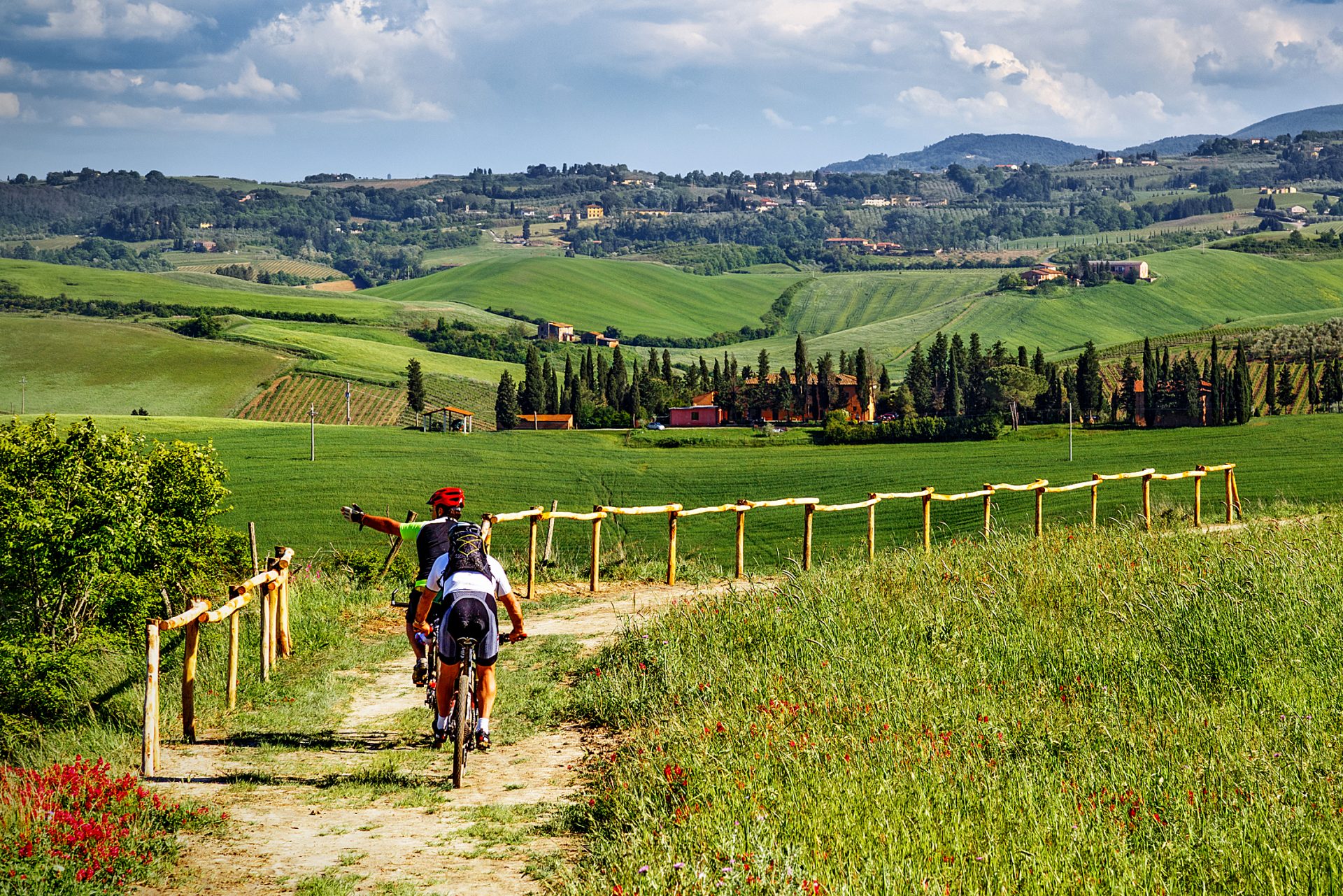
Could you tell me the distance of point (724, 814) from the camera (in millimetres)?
7773

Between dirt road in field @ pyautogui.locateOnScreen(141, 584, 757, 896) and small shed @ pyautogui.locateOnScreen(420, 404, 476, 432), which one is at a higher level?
dirt road in field @ pyautogui.locateOnScreen(141, 584, 757, 896)

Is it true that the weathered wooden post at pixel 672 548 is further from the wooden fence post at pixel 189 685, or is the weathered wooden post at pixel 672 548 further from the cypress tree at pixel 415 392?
the cypress tree at pixel 415 392

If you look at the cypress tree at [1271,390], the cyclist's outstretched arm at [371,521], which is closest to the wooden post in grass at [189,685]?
the cyclist's outstretched arm at [371,521]

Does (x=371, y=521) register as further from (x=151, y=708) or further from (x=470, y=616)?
(x=151, y=708)

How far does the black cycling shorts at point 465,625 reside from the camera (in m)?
10.2

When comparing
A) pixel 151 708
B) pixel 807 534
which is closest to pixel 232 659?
pixel 151 708

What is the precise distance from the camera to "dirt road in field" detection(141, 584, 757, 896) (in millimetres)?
7672

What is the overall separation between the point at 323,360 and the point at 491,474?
87382 millimetres

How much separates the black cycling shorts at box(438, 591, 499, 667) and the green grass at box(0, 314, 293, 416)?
404 feet

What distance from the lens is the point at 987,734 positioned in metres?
9.10

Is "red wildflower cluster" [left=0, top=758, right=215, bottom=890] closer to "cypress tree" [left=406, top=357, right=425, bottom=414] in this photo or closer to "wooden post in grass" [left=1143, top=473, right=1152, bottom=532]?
"wooden post in grass" [left=1143, top=473, right=1152, bottom=532]

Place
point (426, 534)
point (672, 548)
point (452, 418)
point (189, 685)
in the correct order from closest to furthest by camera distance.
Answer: point (189, 685)
point (426, 534)
point (672, 548)
point (452, 418)

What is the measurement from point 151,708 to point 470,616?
269 cm

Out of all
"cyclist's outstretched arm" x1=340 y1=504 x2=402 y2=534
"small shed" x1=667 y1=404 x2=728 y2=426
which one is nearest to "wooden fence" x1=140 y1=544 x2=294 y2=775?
"cyclist's outstretched arm" x1=340 y1=504 x2=402 y2=534
